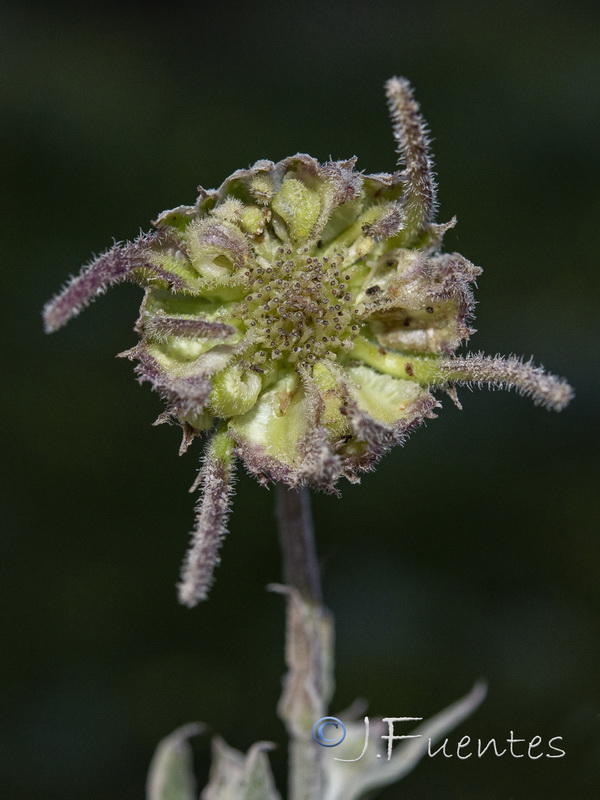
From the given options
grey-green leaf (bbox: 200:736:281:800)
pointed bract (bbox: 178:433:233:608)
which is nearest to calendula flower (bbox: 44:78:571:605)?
pointed bract (bbox: 178:433:233:608)

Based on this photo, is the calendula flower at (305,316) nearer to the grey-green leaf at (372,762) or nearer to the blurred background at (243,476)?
the grey-green leaf at (372,762)

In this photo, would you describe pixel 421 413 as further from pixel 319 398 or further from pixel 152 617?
pixel 152 617

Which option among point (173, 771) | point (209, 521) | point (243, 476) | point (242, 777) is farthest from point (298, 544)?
point (243, 476)

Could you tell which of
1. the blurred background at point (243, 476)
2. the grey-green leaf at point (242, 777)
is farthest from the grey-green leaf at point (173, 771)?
the blurred background at point (243, 476)

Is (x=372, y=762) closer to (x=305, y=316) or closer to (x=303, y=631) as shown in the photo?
(x=303, y=631)

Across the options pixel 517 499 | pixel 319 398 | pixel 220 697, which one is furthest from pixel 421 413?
pixel 220 697

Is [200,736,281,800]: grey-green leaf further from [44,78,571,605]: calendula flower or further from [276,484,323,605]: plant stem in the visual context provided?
[44,78,571,605]: calendula flower
